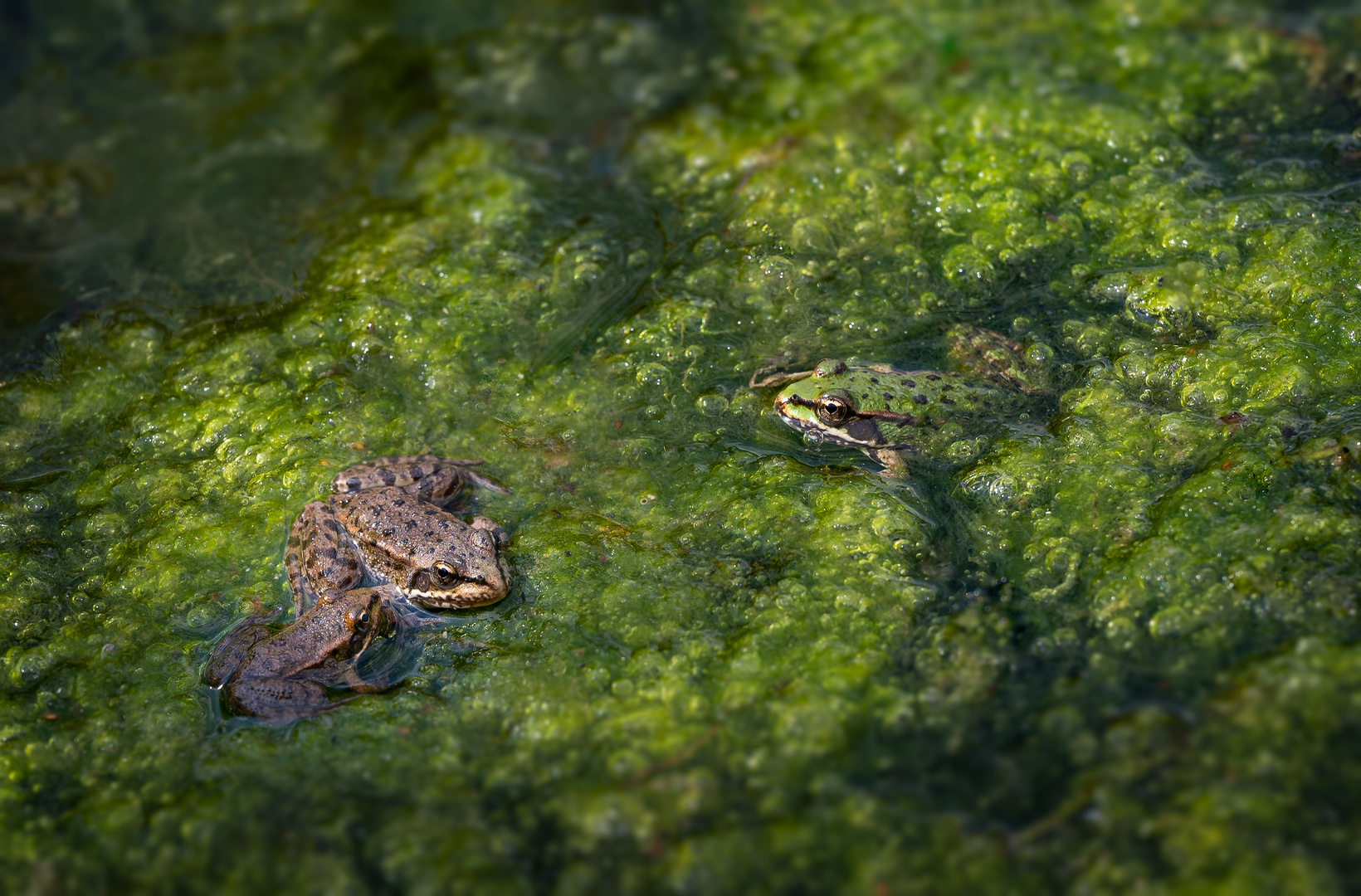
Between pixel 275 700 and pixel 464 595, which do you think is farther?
pixel 464 595

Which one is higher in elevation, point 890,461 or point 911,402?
point 911,402

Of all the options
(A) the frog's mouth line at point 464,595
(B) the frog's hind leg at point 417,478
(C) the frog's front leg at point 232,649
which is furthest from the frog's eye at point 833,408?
(C) the frog's front leg at point 232,649

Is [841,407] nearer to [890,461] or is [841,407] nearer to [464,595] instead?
[890,461]

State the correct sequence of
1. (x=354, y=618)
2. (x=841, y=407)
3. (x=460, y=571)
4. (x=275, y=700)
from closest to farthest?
(x=275, y=700)
(x=354, y=618)
(x=460, y=571)
(x=841, y=407)

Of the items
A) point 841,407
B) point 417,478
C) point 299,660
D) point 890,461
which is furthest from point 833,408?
point 299,660

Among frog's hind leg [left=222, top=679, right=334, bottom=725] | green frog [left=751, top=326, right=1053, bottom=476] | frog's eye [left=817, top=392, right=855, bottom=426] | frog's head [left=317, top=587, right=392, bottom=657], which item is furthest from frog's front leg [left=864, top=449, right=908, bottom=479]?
frog's hind leg [left=222, top=679, right=334, bottom=725]

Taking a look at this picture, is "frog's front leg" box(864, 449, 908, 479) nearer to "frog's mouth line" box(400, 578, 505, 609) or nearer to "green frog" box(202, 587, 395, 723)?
"frog's mouth line" box(400, 578, 505, 609)

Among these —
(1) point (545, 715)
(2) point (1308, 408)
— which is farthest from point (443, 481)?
(2) point (1308, 408)

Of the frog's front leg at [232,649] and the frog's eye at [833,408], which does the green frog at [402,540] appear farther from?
the frog's eye at [833,408]

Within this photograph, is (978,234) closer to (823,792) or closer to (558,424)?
(558,424)
